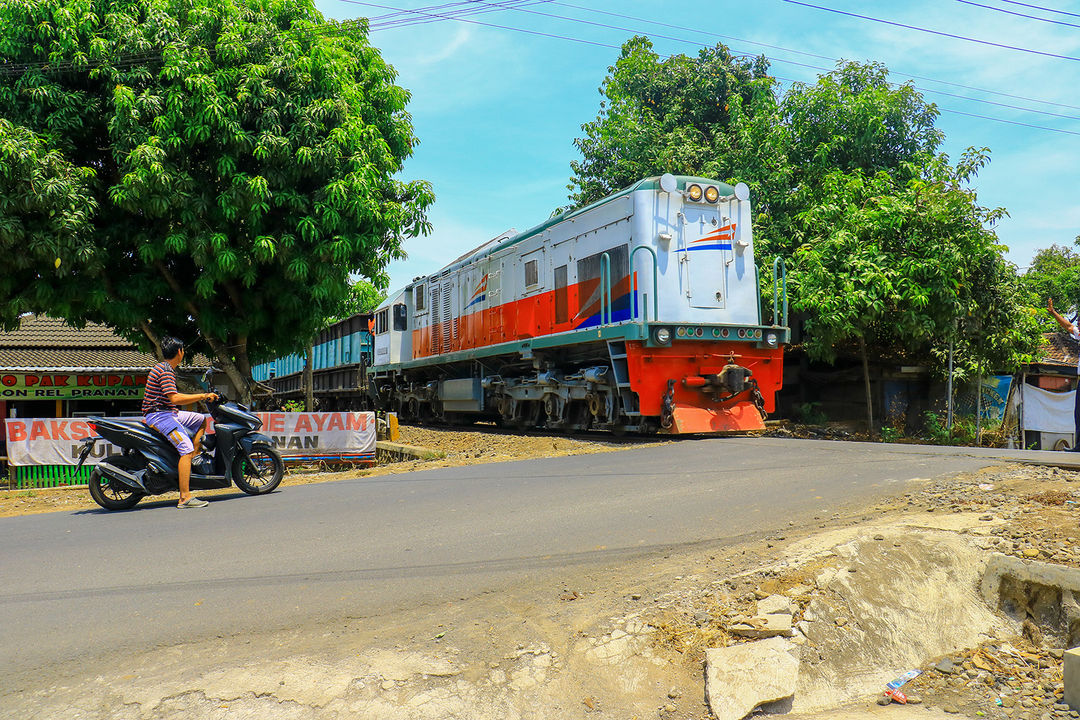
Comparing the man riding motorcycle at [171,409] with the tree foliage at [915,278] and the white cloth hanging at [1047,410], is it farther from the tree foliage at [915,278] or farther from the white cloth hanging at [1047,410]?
the white cloth hanging at [1047,410]

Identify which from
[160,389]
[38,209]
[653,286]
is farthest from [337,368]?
[160,389]

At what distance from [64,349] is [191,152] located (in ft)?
36.6

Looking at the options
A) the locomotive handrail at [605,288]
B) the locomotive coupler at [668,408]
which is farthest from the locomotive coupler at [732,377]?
the locomotive handrail at [605,288]

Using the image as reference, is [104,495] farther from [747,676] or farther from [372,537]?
[747,676]

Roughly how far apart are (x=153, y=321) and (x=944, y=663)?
13.9m

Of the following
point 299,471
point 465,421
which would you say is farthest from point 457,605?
point 465,421

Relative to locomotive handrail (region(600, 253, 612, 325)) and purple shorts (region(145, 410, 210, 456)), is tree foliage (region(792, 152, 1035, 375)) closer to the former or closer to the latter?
locomotive handrail (region(600, 253, 612, 325))

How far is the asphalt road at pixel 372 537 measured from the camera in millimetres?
4332

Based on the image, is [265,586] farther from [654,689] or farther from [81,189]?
[81,189]

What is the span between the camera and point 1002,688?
3.94 meters

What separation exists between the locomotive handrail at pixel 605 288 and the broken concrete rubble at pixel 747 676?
8843 mm

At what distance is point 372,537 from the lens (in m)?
6.05

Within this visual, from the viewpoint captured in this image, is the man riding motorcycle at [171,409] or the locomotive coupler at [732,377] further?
the locomotive coupler at [732,377]

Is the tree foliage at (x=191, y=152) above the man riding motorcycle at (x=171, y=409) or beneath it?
above
